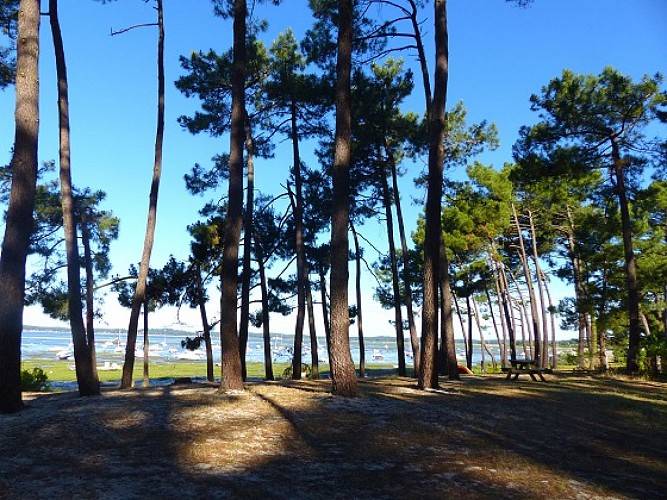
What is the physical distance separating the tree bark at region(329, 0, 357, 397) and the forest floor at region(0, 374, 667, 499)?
0.59 m

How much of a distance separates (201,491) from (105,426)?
2.60 metres

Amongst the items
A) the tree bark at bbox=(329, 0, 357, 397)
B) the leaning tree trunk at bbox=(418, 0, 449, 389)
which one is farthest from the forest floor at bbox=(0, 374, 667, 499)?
the leaning tree trunk at bbox=(418, 0, 449, 389)

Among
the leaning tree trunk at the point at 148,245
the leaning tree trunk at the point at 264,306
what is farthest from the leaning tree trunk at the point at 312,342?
the leaning tree trunk at the point at 148,245

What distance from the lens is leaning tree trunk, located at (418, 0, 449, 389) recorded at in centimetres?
915

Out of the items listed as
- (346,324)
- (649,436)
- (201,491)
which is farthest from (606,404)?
(201,491)

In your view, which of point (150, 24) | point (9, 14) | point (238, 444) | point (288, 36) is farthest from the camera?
point (288, 36)

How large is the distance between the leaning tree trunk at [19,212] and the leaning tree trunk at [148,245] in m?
5.11

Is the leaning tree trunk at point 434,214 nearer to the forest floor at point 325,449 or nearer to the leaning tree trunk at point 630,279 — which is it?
the forest floor at point 325,449

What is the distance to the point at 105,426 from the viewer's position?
530 cm

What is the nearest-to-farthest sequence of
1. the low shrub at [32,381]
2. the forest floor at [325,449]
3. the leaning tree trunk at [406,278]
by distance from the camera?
the forest floor at [325,449] < the low shrub at [32,381] < the leaning tree trunk at [406,278]

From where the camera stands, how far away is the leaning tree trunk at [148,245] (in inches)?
472

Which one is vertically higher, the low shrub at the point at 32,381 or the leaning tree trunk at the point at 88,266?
the leaning tree trunk at the point at 88,266

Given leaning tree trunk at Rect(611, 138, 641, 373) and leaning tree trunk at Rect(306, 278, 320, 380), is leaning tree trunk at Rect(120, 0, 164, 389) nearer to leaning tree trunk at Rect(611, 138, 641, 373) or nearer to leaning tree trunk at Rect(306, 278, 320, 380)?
leaning tree trunk at Rect(306, 278, 320, 380)

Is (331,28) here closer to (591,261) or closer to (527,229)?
(591,261)
